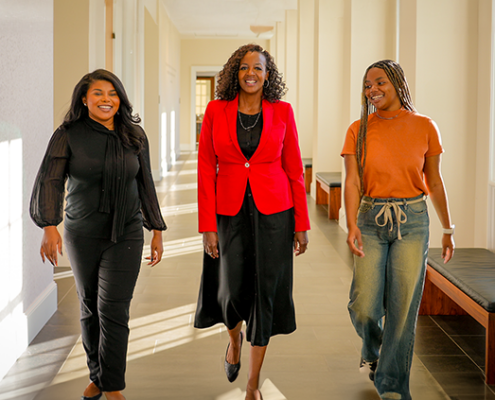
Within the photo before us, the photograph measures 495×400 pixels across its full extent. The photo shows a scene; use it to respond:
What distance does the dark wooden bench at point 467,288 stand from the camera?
286 centimetres

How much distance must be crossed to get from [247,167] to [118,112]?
61 centimetres

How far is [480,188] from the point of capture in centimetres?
441

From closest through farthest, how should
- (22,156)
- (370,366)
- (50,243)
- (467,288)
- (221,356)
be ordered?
(50,243) < (370,366) < (467,288) < (221,356) < (22,156)

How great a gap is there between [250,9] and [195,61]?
6.35 m

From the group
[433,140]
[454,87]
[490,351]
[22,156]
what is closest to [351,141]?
[433,140]

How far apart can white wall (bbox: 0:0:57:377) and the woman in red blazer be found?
1175 mm

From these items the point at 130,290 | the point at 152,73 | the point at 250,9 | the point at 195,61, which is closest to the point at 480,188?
the point at 130,290

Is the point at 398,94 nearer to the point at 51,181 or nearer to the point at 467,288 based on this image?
the point at 467,288

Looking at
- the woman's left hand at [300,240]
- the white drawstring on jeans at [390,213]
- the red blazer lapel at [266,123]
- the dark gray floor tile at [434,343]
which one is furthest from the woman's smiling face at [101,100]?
the dark gray floor tile at [434,343]

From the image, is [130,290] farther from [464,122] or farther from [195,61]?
[195,61]

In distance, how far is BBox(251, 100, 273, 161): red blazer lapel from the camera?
2.53 meters

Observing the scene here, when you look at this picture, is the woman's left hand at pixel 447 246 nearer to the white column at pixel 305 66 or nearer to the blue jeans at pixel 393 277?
the blue jeans at pixel 393 277

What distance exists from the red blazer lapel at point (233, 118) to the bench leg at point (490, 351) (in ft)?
4.84

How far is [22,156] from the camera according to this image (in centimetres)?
335
